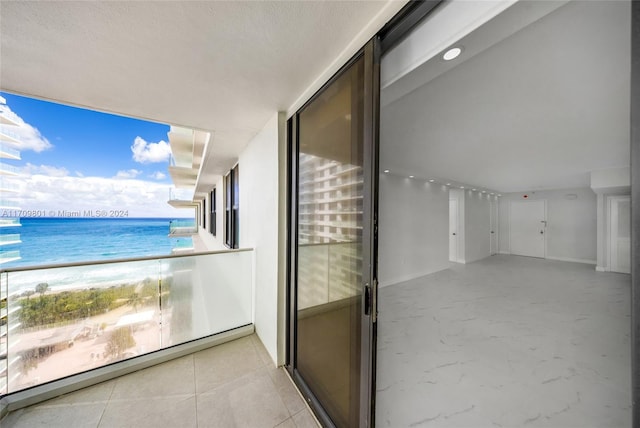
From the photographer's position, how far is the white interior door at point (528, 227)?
7.80 m

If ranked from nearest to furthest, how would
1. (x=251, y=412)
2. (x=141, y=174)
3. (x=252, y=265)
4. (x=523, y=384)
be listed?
1. (x=251, y=412)
2. (x=523, y=384)
3. (x=252, y=265)
4. (x=141, y=174)

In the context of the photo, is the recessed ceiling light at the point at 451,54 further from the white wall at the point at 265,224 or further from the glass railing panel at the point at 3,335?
the glass railing panel at the point at 3,335

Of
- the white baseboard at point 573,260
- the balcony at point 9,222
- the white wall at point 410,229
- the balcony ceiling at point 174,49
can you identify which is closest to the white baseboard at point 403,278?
the white wall at point 410,229

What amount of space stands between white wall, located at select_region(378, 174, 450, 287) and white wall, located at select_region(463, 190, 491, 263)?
1433 millimetres

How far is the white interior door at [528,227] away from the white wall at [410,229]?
423 centimetres

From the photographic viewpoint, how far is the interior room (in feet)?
4.43

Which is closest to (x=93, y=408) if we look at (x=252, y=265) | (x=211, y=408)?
(x=211, y=408)

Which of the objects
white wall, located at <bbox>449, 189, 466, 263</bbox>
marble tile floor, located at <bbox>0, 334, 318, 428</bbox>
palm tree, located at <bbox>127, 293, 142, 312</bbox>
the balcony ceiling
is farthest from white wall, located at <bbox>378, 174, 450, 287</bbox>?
palm tree, located at <bbox>127, 293, 142, 312</bbox>

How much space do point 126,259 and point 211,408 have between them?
1.51 meters

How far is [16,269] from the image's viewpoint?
1734mm

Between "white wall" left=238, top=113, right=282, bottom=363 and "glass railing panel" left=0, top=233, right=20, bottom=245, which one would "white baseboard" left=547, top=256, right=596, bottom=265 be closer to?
"white wall" left=238, top=113, right=282, bottom=363

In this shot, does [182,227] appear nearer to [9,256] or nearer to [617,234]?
[9,256]

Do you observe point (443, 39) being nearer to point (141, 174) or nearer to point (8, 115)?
point (8, 115)

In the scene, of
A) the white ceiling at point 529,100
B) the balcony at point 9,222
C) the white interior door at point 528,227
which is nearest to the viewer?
the white ceiling at point 529,100
